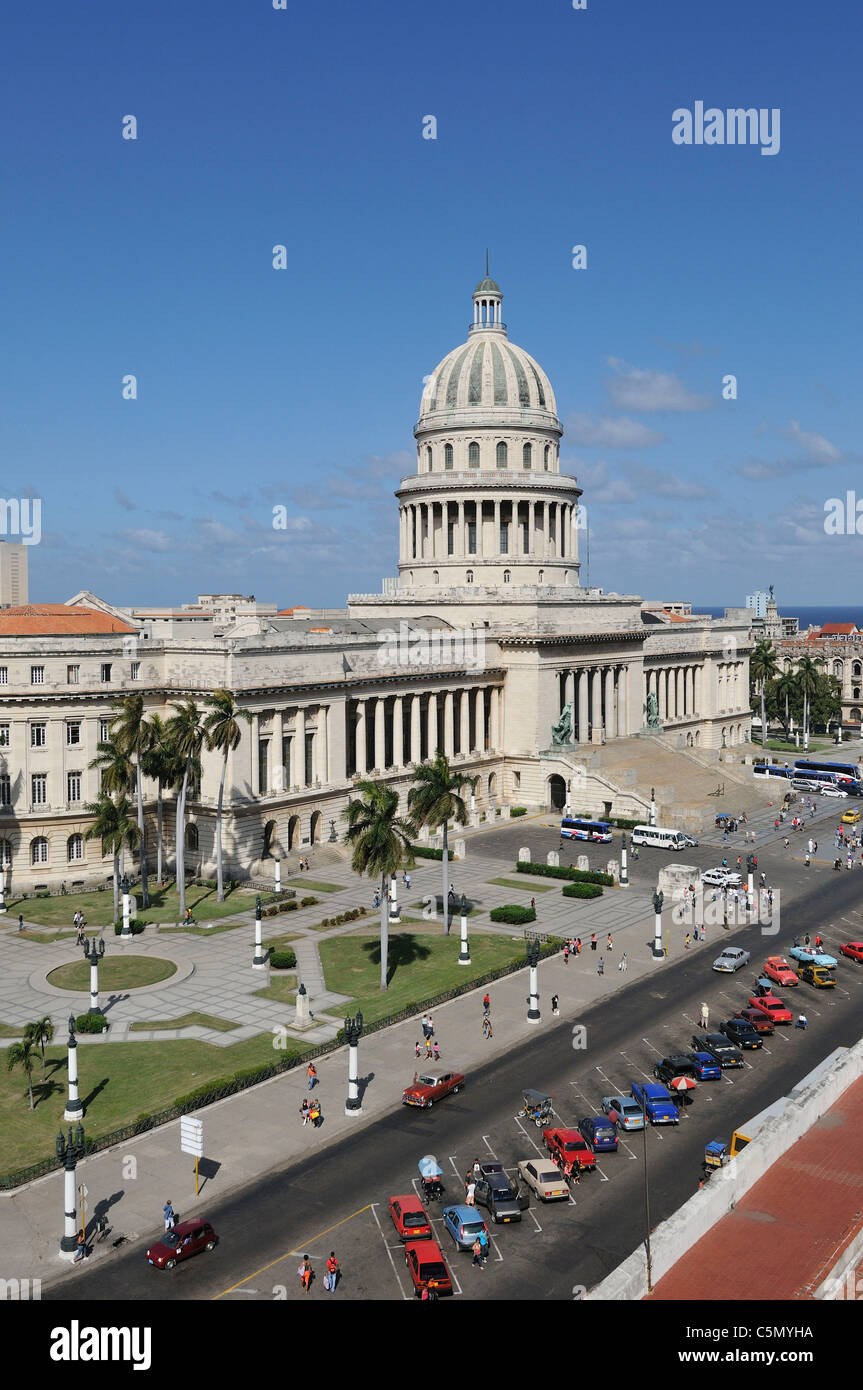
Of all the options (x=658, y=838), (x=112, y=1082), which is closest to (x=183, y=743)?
(x=112, y=1082)

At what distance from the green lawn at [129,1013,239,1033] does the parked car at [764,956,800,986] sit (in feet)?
85.7

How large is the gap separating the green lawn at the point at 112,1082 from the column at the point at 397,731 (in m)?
45.2

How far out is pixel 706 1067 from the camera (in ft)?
146

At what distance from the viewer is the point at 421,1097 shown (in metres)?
42.0

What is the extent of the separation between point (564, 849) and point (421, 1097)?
46.9m

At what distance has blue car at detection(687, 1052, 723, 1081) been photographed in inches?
1748

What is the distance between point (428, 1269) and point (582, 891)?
4448 cm

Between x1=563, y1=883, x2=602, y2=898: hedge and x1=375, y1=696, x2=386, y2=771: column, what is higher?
x1=375, y1=696, x2=386, y2=771: column

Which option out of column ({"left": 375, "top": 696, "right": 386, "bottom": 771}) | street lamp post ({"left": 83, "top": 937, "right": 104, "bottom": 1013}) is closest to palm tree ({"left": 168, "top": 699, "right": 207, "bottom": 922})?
street lamp post ({"left": 83, "top": 937, "right": 104, "bottom": 1013})

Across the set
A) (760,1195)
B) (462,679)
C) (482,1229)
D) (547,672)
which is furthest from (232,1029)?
(547,672)

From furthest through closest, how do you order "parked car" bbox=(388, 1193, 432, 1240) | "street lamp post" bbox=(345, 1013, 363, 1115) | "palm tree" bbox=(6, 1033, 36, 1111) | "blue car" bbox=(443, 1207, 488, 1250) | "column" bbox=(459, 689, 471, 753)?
1. "column" bbox=(459, 689, 471, 753)
2. "street lamp post" bbox=(345, 1013, 363, 1115)
3. "palm tree" bbox=(6, 1033, 36, 1111)
4. "parked car" bbox=(388, 1193, 432, 1240)
5. "blue car" bbox=(443, 1207, 488, 1250)

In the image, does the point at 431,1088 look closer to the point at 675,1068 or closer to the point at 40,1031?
the point at 675,1068

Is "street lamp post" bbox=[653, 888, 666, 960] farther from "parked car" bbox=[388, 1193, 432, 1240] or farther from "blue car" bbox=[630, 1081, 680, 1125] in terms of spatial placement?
"parked car" bbox=[388, 1193, 432, 1240]
